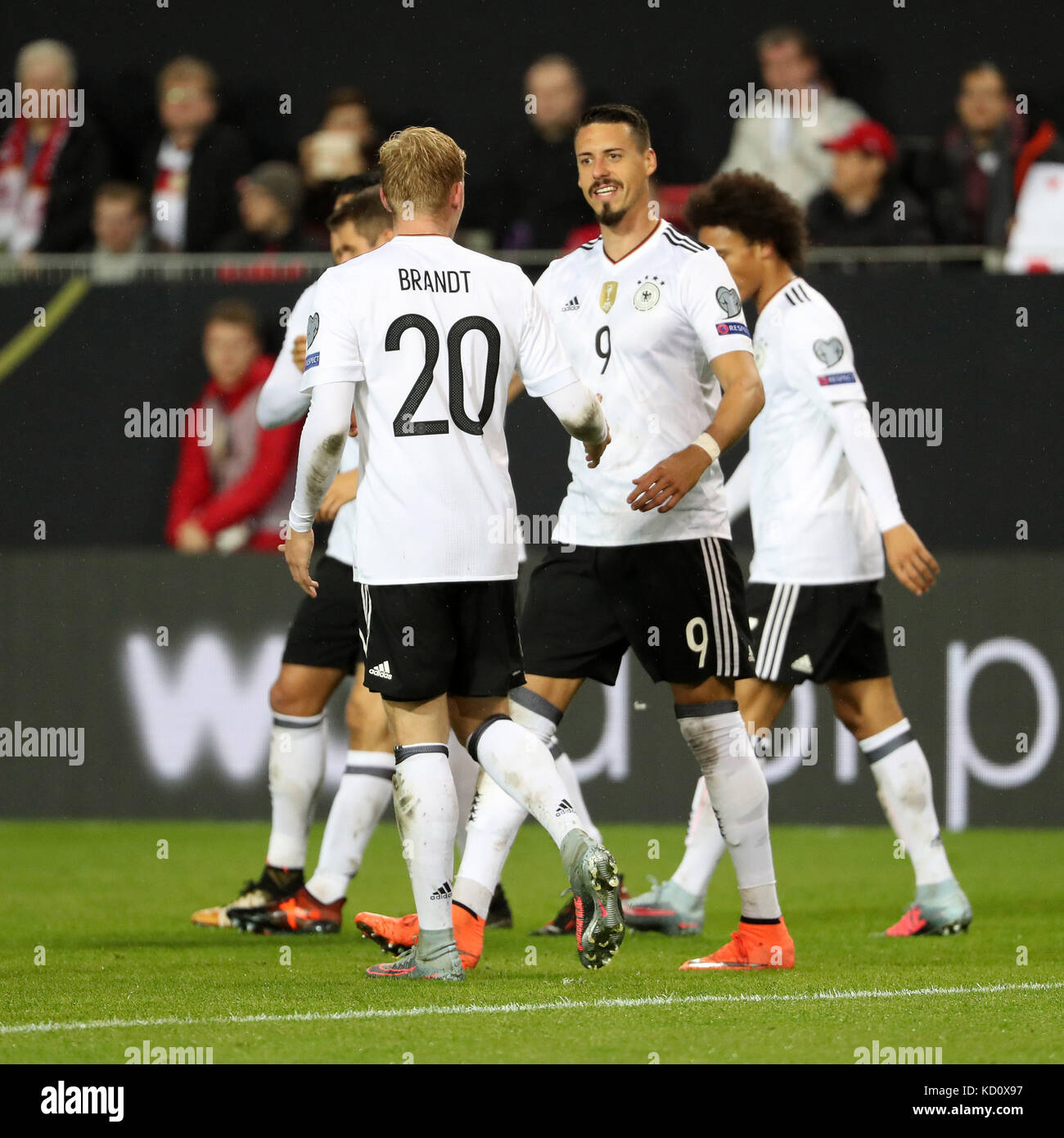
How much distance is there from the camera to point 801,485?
6.45m

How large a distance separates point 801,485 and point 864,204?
461cm

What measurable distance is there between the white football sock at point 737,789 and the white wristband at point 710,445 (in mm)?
688

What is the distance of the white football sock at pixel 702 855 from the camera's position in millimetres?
6410

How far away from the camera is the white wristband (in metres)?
5.04

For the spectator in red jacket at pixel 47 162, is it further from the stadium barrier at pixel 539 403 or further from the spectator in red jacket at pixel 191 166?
the stadium barrier at pixel 539 403

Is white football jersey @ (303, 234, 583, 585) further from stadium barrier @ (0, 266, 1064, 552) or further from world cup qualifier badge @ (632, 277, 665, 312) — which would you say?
stadium barrier @ (0, 266, 1064, 552)

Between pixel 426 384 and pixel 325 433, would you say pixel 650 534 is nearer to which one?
pixel 426 384

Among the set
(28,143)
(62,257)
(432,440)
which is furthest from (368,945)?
(28,143)

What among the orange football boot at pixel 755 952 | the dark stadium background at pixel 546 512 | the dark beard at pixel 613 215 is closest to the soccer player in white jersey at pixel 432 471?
the dark beard at pixel 613 215

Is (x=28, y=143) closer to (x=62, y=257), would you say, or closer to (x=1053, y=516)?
(x=62, y=257)

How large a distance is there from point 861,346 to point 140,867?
424 cm

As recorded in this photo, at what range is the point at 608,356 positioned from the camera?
554cm

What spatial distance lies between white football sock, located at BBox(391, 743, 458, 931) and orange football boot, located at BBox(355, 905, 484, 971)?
33cm

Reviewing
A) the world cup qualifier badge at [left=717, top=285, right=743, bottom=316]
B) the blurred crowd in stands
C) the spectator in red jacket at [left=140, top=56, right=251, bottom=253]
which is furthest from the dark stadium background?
the world cup qualifier badge at [left=717, top=285, right=743, bottom=316]
